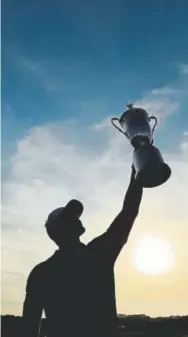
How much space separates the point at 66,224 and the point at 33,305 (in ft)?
1.64

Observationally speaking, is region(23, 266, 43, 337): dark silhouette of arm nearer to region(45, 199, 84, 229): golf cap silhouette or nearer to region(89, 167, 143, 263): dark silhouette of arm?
region(45, 199, 84, 229): golf cap silhouette

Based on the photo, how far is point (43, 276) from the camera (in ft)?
9.19

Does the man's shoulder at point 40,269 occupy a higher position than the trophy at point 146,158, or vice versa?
the trophy at point 146,158

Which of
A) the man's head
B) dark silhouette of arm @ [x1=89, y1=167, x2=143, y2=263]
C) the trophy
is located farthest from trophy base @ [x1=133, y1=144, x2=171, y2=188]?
the man's head

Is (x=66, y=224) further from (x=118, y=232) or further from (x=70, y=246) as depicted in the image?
(x=118, y=232)

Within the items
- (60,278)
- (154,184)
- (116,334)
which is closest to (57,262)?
(60,278)

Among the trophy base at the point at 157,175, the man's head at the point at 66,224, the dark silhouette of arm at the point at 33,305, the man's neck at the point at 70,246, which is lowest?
the dark silhouette of arm at the point at 33,305

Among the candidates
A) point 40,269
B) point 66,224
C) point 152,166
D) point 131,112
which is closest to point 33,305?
point 40,269

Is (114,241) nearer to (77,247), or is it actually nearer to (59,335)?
(77,247)

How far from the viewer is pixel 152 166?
354 cm

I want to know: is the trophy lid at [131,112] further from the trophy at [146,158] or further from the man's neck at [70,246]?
the man's neck at [70,246]

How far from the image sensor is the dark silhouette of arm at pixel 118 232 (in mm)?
2783

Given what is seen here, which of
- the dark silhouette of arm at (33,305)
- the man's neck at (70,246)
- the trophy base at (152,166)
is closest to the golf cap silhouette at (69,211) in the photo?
the man's neck at (70,246)

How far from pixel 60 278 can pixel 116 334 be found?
45 centimetres
